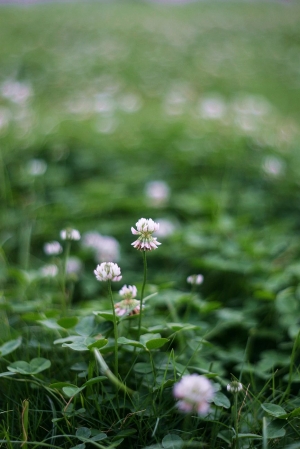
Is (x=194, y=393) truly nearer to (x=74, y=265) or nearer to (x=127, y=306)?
(x=127, y=306)

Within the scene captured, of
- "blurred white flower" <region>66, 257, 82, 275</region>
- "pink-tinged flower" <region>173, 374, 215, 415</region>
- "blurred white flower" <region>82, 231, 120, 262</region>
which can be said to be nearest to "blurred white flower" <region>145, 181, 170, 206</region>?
"blurred white flower" <region>82, 231, 120, 262</region>

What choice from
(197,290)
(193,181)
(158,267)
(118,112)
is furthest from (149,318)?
(118,112)

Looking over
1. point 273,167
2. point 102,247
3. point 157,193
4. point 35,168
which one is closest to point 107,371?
point 102,247

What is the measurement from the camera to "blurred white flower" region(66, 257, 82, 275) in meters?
1.85

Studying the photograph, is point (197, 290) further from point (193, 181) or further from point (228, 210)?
point (193, 181)

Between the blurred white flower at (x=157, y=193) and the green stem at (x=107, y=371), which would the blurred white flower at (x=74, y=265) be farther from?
the green stem at (x=107, y=371)

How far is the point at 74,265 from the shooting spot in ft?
6.17

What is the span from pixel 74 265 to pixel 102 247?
134 mm

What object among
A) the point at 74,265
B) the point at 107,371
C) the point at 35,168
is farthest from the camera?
the point at 35,168

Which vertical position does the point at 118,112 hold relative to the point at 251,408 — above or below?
below

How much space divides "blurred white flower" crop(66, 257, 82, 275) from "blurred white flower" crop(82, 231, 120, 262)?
0.08 m

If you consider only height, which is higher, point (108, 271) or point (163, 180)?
point (108, 271)

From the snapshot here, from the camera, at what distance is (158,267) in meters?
2.06

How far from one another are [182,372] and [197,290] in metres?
0.84
